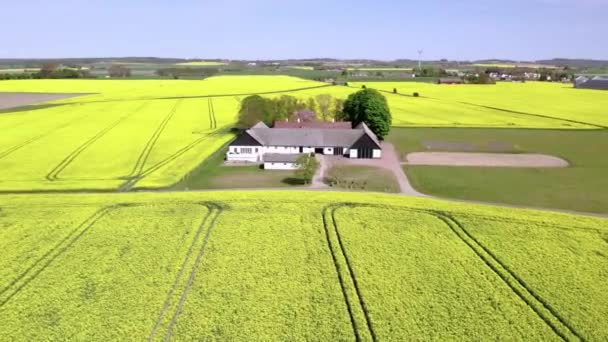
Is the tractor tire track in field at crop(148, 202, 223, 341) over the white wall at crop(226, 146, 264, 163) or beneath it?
beneath

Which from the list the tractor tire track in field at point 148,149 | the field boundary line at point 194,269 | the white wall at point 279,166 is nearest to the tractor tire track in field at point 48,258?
the field boundary line at point 194,269

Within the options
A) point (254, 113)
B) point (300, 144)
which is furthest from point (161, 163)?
point (254, 113)

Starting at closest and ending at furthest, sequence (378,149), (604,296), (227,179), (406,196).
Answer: (604,296)
(406,196)
(227,179)
(378,149)

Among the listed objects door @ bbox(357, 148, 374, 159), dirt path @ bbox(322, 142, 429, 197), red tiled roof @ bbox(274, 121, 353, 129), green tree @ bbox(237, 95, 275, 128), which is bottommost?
dirt path @ bbox(322, 142, 429, 197)

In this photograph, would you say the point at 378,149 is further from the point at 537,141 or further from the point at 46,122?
the point at 46,122

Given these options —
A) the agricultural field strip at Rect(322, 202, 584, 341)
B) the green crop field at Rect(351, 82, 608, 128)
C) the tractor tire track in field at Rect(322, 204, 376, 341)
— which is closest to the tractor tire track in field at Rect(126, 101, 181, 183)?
the agricultural field strip at Rect(322, 202, 584, 341)

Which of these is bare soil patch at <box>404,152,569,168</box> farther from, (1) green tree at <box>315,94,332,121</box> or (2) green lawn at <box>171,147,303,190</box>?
(1) green tree at <box>315,94,332,121</box>

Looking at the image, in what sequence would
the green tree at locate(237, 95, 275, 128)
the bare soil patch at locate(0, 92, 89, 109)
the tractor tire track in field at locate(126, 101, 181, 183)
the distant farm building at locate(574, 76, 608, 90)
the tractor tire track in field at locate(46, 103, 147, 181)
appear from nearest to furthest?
the tractor tire track in field at locate(46, 103, 147, 181) < the tractor tire track in field at locate(126, 101, 181, 183) < the green tree at locate(237, 95, 275, 128) < the bare soil patch at locate(0, 92, 89, 109) < the distant farm building at locate(574, 76, 608, 90)

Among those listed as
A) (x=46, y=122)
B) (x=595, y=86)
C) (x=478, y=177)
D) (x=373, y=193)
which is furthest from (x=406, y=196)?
(x=595, y=86)
